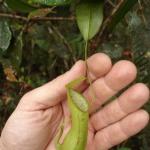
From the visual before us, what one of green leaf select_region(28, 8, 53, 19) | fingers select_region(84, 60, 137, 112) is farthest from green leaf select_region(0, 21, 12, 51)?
fingers select_region(84, 60, 137, 112)

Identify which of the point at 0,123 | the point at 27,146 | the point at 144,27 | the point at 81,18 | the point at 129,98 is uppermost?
the point at 81,18

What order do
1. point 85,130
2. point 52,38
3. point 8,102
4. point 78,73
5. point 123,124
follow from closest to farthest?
point 85,130 → point 78,73 → point 123,124 → point 52,38 → point 8,102

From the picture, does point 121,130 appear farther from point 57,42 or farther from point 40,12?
point 57,42

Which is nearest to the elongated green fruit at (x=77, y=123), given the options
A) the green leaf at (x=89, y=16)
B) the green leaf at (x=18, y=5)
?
the green leaf at (x=89, y=16)

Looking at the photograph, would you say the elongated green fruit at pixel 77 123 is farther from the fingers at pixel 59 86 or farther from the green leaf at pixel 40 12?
the green leaf at pixel 40 12

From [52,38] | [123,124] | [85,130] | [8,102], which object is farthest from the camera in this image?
[8,102]

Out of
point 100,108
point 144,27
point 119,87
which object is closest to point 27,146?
point 100,108

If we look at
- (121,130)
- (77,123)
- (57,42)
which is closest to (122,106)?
(121,130)

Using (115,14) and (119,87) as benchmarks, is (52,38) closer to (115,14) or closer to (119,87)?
(119,87)
